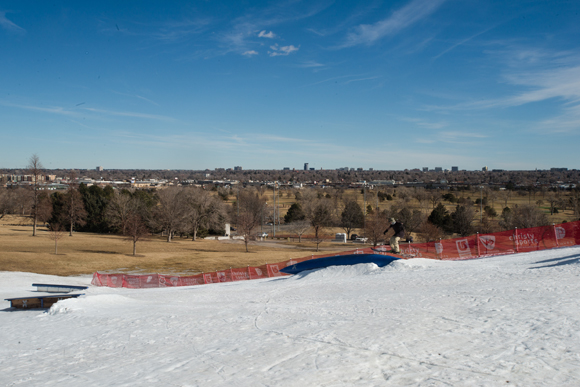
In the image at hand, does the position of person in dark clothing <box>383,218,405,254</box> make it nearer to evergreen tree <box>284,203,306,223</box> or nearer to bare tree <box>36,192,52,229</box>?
bare tree <box>36,192,52,229</box>

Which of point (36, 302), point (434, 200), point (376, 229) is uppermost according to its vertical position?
point (434, 200)

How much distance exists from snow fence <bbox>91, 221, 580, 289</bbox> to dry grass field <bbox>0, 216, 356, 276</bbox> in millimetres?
8151

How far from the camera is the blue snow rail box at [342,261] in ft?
62.0

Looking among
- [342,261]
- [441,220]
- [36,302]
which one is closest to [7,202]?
[36,302]

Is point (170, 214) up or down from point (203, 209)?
down

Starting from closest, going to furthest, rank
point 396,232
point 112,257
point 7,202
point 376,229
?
point 396,232 → point 112,257 → point 376,229 → point 7,202

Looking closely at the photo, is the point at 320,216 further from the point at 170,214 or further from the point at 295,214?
the point at 170,214

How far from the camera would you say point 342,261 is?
814 inches

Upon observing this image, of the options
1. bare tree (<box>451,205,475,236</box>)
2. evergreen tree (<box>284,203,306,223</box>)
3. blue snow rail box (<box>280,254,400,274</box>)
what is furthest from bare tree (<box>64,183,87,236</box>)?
bare tree (<box>451,205,475,236</box>)

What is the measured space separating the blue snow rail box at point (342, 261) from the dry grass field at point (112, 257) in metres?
13.5

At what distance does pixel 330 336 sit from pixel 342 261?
12231 mm

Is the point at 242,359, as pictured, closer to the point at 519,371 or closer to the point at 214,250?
the point at 519,371

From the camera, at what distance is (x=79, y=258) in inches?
1470

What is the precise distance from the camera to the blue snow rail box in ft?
62.0
